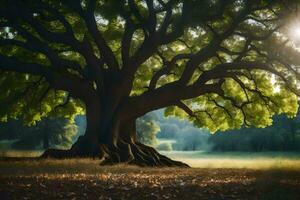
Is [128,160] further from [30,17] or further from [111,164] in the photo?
[30,17]

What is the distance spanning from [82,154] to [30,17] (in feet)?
26.0

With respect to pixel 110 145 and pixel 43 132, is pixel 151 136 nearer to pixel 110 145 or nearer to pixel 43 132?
pixel 43 132

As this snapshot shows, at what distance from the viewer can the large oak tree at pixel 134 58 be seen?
2370 cm

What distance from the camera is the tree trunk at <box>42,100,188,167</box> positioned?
992 inches

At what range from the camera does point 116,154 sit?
24906mm

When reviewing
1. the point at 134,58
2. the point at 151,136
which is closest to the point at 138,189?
the point at 134,58

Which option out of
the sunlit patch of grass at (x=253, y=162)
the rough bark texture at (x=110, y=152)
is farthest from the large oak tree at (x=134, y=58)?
the sunlit patch of grass at (x=253, y=162)

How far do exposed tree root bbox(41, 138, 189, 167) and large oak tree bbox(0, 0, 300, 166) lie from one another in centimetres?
6

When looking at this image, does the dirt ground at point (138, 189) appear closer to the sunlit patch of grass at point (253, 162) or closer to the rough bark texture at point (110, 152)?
the sunlit patch of grass at point (253, 162)

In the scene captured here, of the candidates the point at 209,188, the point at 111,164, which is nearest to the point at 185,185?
the point at 209,188

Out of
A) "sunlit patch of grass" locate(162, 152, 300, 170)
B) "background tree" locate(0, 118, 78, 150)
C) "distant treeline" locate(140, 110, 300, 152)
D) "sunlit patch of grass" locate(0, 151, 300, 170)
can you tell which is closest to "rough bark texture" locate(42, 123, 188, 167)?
"sunlit patch of grass" locate(0, 151, 300, 170)

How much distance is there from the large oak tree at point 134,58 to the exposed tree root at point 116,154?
0.06m

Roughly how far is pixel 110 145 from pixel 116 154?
1.30m

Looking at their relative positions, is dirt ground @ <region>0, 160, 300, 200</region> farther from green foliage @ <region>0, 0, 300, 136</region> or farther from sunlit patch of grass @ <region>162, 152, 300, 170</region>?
green foliage @ <region>0, 0, 300, 136</region>
